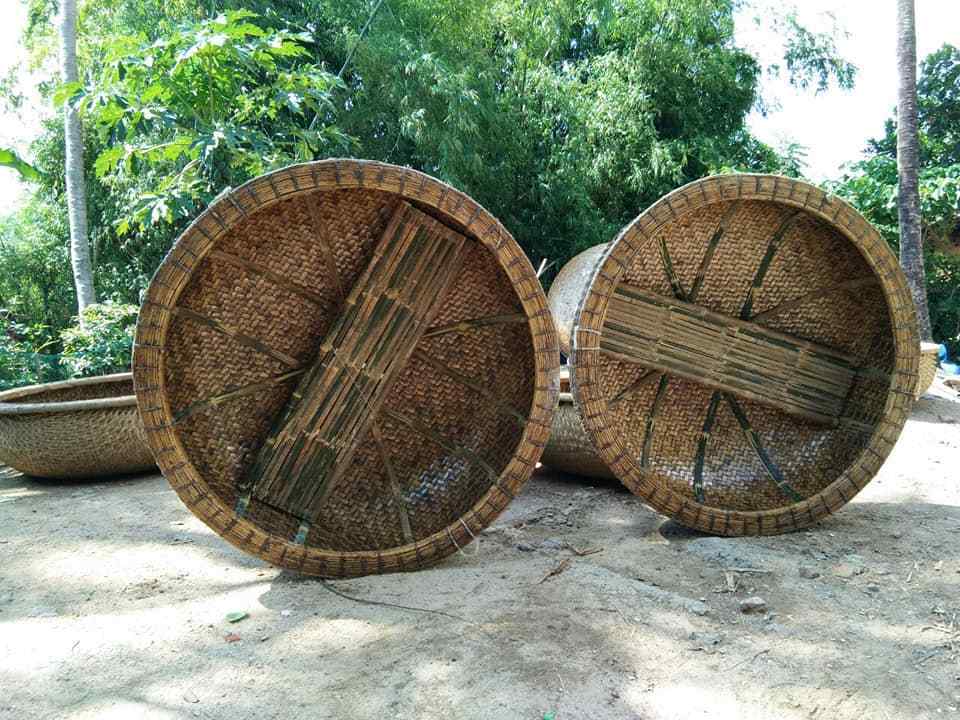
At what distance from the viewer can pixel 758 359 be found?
3.05m

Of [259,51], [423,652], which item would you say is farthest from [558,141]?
[423,652]

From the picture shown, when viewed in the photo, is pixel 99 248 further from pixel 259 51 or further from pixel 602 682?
pixel 602 682

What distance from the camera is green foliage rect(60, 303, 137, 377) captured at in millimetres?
6168

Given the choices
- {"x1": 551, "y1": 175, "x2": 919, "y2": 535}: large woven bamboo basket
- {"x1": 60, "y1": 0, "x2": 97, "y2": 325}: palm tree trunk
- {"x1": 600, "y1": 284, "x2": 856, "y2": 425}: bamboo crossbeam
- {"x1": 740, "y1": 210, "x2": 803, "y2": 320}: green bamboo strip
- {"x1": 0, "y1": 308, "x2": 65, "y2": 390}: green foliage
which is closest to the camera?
{"x1": 551, "y1": 175, "x2": 919, "y2": 535}: large woven bamboo basket

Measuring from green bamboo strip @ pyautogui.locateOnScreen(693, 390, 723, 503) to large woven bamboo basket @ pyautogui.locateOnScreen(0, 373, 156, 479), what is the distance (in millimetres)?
2853

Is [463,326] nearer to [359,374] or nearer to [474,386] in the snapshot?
[474,386]

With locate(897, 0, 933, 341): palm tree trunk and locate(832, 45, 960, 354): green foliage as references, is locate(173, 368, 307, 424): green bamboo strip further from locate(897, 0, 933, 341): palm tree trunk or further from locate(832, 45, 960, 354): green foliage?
locate(832, 45, 960, 354): green foliage

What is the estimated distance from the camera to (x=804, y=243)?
120 inches

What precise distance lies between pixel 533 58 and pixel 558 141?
932 millimetres

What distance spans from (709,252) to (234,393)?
A: 1.94 metres

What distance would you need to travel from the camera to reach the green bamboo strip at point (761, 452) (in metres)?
2.95

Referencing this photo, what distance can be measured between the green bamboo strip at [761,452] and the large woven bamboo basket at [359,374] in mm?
968

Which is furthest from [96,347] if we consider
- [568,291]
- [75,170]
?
[568,291]

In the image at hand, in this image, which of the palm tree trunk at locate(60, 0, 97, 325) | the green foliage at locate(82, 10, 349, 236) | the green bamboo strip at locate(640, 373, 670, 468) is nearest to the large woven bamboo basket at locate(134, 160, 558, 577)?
the green bamboo strip at locate(640, 373, 670, 468)
